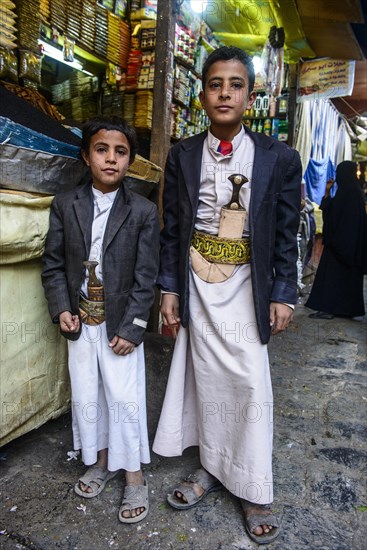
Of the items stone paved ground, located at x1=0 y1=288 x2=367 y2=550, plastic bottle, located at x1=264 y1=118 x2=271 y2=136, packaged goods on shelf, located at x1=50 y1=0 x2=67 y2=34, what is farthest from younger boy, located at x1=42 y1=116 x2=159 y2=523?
plastic bottle, located at x1=264 y1=118 x2=271 y2=136

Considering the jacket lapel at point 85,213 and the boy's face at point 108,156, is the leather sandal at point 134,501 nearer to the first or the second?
the jacket lapel at point 85,213

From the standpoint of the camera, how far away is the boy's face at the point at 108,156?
5.82ft

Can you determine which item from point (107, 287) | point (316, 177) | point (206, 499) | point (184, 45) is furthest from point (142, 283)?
point (316, 177)

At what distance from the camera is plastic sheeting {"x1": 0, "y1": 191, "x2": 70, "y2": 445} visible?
175 cm

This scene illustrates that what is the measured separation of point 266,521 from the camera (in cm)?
169

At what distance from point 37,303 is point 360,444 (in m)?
1.86

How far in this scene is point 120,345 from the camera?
1762mm

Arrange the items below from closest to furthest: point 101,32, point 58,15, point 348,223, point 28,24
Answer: point 28,24, point 58,15, point 101,32, point 348,223

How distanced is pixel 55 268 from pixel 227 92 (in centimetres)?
99

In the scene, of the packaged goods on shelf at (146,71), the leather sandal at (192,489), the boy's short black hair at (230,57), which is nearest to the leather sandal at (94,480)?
the leather sandal at (192,489)

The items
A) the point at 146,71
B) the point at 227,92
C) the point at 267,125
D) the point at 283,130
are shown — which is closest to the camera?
the point at 227,92

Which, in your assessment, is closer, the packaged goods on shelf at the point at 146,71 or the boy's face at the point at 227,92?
the boy's face at the point at 227,92

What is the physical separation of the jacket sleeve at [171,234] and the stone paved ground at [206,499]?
3.07 ft

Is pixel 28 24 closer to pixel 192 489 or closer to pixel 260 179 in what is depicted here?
pixel 260 179
